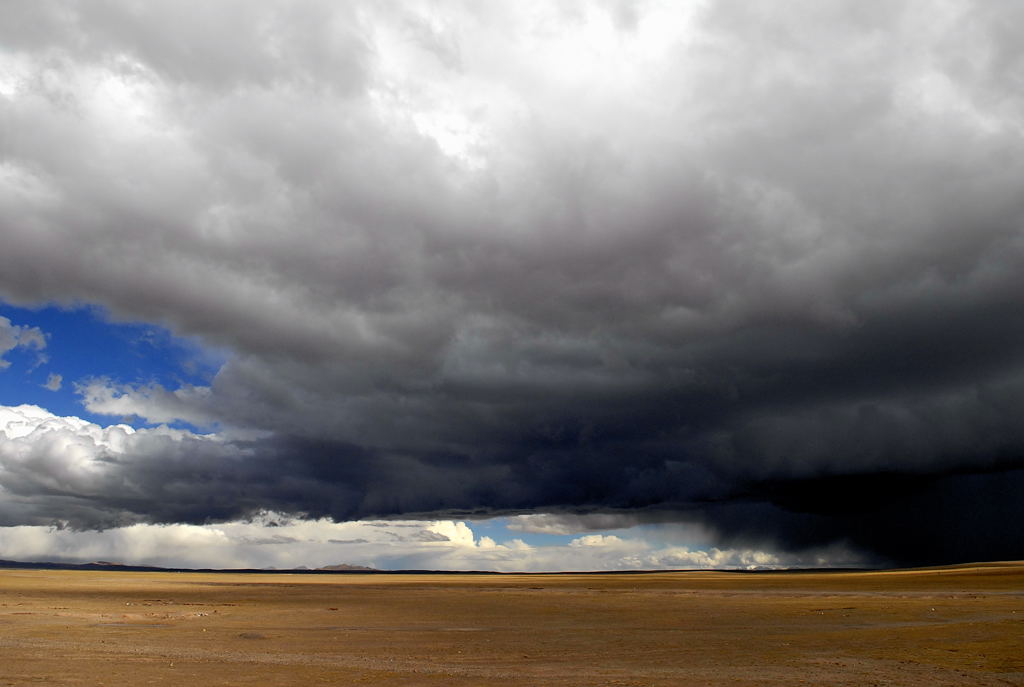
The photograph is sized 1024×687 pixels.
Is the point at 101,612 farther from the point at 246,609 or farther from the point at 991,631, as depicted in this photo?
the point at 991,631

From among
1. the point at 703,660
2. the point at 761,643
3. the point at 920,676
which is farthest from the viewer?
the point at 761,643

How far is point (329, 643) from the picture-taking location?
35281mm

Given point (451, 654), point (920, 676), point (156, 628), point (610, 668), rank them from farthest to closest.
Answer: point (156, 628)
point (451, 654)
point (610, 668)
point (920, 676)

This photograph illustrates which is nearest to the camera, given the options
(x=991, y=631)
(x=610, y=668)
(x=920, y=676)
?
(x=920, y=676)

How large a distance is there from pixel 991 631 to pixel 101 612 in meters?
53.7

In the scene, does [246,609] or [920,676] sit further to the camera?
[246,609]

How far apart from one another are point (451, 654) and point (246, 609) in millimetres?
36556

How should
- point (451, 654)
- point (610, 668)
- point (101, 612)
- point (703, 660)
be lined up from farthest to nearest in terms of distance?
1. point (101, 612)
2. point (451, 654)
3. point (703, 660)
4. point (610, 668)

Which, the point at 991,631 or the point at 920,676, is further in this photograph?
the point at 991,631

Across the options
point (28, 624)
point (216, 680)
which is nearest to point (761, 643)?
point (216, 680)

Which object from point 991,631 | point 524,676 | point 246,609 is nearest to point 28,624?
point 246,609

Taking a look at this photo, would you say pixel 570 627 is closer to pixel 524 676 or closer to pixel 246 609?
pixel 524 676

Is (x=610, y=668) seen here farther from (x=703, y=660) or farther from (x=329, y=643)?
(x=329, y=643)

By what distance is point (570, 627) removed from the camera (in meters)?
44.2
